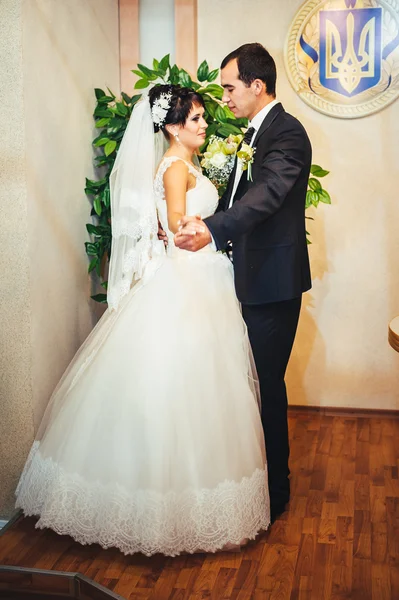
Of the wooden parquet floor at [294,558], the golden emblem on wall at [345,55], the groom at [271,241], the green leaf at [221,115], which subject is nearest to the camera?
the wooden parquet floor at [294,558]

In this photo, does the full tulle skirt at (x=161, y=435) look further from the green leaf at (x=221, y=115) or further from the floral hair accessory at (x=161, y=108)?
the green leaf at (x=221, y=115)

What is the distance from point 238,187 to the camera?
122 inches

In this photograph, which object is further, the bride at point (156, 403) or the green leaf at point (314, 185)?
the green leaf at point (314, 185)

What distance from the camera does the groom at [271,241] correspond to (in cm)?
288

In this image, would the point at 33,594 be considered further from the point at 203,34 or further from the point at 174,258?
the point at 203,34

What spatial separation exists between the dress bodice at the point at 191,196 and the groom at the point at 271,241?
110 millimetres

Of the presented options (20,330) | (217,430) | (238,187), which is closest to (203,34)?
(238,187)

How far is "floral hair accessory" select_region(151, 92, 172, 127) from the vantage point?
313 cm

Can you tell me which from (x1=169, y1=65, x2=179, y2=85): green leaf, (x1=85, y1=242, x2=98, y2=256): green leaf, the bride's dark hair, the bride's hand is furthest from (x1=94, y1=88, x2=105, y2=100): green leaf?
the bride's hand

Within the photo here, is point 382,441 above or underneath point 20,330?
underneath

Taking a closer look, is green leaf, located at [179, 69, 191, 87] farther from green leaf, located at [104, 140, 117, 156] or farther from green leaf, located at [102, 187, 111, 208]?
green leaf, located at [102, 187, 111, 208]

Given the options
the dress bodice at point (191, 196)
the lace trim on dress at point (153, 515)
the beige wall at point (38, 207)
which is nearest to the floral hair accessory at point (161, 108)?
the dress bodice at point (191, 196)

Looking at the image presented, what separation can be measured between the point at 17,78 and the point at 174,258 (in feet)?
2.95

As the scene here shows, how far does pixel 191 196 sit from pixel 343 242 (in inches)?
A: 58.7
